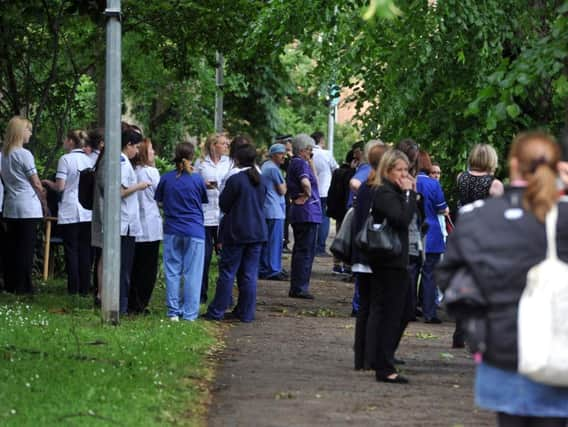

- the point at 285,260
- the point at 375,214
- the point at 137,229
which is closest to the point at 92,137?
the point at 137,229

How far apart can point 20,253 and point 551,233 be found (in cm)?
1112

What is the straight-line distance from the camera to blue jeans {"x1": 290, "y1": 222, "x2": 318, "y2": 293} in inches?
739

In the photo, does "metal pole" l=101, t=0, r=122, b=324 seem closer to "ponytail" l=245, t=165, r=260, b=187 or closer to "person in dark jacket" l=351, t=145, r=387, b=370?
"ponytail" l=245, t=165, r=260, b=187

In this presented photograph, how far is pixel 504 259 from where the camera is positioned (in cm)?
630

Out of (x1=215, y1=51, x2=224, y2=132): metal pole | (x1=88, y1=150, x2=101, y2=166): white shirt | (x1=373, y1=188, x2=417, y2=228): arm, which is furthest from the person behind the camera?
(x1=215, y1=51, x2=224, y2=132): metal pole

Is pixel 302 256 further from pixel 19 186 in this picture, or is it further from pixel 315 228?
pixel 19 186

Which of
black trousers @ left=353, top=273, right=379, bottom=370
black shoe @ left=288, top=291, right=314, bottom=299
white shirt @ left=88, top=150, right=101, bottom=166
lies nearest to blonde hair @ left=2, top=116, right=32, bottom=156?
white shirt @ left=88, top=150, right=101, bottom=166

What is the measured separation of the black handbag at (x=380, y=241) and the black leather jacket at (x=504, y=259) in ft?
16.1

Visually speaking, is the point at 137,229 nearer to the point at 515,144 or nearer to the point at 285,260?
the point at 515,144

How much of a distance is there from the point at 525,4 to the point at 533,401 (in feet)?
29.3

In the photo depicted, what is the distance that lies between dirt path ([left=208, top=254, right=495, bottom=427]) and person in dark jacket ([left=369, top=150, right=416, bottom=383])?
0.27m

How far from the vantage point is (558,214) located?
6.32m

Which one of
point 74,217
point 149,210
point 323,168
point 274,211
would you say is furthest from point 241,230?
point 323,168

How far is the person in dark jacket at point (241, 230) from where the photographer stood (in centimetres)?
1527
